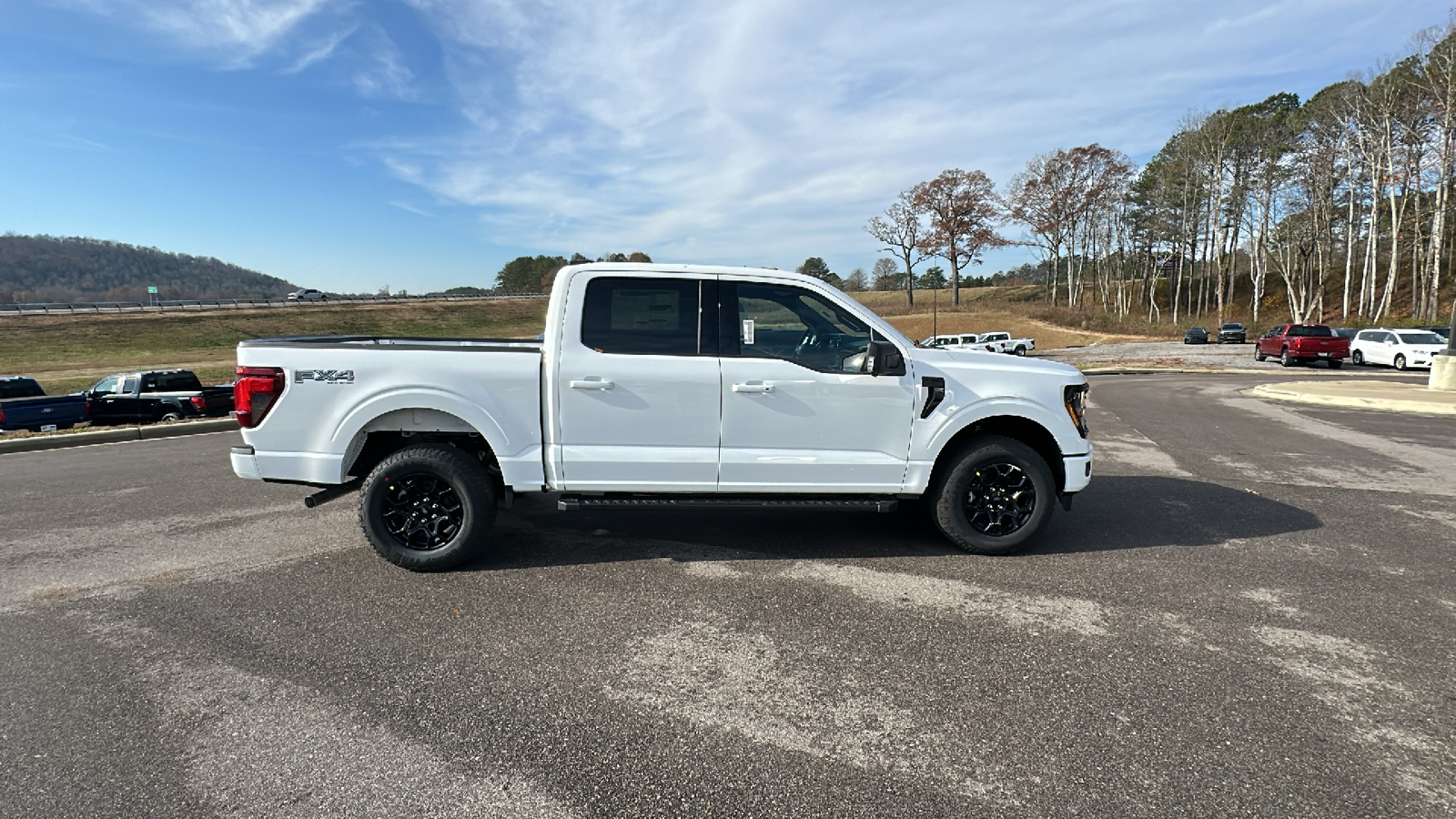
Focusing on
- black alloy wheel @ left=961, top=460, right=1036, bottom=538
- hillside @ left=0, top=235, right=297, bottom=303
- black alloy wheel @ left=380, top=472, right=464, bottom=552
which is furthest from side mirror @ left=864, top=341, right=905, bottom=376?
hillside @ left=0, top=235, right=297, bottom=303

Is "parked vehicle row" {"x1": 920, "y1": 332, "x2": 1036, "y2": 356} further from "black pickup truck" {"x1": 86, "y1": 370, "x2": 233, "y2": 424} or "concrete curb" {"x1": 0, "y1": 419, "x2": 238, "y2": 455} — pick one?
"concrete curb" {"x1": 0, "y1": 419, "x2": 238, "y2": 455}

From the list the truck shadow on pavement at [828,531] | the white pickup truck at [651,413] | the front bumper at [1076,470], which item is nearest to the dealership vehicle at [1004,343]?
the truck shadow on pavement at [828,531]

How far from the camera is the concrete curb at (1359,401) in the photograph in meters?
12.1

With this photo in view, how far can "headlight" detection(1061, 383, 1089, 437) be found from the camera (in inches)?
183

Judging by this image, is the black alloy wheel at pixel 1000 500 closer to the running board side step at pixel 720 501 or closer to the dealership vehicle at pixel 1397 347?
the running board side step at pixel 720 501

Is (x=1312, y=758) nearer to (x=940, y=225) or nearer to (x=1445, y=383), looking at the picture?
(x=1445, y=383)

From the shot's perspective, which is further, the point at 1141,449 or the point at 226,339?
the point at 226,339

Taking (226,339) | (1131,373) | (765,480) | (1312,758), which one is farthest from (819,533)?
(226,339)

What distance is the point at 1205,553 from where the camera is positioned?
4746mm

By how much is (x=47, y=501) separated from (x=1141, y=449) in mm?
12092

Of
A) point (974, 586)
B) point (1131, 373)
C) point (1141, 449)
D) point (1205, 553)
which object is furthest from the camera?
point (1131, 373)

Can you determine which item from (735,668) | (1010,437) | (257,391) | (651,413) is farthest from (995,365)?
(257,391)

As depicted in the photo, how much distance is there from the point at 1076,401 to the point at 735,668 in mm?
3086

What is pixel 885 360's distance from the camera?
4.32 m
